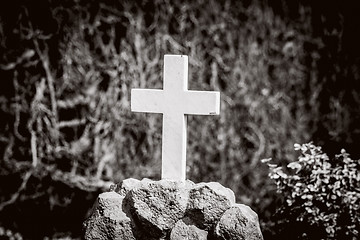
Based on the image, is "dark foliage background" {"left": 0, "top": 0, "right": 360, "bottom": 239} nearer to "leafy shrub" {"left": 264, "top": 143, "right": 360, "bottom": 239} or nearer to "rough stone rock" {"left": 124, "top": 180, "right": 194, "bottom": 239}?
"leafy shrub" {"left": 264, "top": 143, "right": 360, "bottom": 239}

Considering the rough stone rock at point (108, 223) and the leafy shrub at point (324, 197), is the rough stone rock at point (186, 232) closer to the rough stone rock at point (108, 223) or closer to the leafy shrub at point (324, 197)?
the rough stone rock at point (108, 223)

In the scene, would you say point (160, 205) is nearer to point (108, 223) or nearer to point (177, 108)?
point (108, 223)

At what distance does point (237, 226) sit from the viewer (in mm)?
3852

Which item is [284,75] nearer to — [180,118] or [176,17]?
[176,17]

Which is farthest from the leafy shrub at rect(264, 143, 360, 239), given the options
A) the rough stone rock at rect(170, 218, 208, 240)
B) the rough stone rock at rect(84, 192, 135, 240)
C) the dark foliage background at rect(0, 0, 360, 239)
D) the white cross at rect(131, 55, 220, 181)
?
the rough stone rock at rect(84, 192, 135, 240)

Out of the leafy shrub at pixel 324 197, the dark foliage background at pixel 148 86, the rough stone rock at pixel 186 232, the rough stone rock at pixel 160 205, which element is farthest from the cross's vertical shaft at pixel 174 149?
the dark foliage background at pixel 148 86

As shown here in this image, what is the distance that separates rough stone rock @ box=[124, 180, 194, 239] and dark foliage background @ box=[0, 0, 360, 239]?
1.38 meters

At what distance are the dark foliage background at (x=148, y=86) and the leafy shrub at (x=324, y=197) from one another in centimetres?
53

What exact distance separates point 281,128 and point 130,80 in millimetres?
1702

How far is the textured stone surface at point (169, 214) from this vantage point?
391 centimetres

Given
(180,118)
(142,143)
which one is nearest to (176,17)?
(142,143)

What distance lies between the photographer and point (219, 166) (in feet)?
23.3

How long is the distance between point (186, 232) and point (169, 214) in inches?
5.2

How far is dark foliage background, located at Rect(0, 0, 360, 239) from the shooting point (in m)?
6.26
